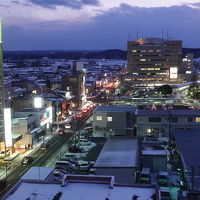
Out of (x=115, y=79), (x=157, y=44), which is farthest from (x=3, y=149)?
(x=157, y=44)

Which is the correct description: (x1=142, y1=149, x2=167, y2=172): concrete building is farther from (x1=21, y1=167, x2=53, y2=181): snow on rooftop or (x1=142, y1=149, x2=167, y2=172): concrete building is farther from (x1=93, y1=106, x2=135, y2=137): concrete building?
(x1=93, y1=106, x2=135, y2=137): concrete building

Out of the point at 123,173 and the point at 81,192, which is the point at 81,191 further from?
the point at 123,173

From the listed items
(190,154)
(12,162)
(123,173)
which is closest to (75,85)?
(12,162)

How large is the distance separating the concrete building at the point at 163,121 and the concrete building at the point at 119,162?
4.61 metres

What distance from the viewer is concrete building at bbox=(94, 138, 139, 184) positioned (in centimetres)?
1223

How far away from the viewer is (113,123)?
68.7ft

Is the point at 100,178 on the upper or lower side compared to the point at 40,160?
upper

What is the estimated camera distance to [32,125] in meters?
20.1

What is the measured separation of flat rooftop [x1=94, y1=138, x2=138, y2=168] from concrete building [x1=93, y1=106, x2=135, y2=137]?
344cm

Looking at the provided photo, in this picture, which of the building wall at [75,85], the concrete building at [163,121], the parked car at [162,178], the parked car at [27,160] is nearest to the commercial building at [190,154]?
the parked car at [162,178]

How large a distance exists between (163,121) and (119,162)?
7.83 meters

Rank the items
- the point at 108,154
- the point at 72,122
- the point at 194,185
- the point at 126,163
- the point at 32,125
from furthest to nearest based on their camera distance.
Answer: the point at 72,122 → the point at 32,125 → the point at 108,154 → the point at 126,163 → the point at 194,185

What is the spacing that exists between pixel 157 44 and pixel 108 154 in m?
45.8

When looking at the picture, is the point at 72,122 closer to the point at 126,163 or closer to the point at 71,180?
the point at 126,163
